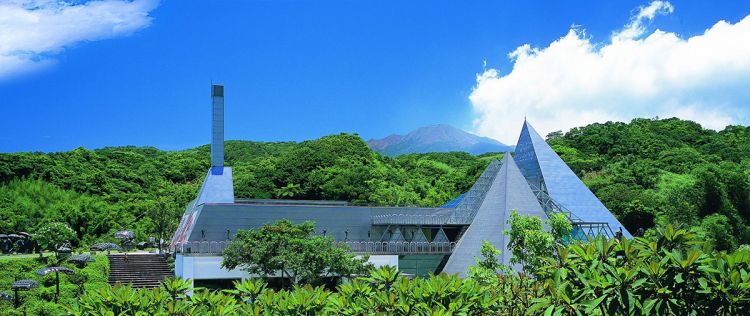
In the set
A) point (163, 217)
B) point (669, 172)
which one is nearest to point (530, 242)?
point (163, 217)

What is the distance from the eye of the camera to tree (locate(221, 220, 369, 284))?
22.3 metres

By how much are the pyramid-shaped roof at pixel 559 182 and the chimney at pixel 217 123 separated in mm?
14317

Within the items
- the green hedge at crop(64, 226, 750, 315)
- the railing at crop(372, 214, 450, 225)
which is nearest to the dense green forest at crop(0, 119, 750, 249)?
the railing at crop(372, 214, 450, 225)

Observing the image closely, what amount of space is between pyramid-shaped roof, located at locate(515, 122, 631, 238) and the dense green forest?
281 inches

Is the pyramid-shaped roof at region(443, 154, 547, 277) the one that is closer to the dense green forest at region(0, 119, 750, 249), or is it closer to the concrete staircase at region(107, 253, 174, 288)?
the dense green forest at region(0, 119, 750, 249)

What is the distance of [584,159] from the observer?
52094 mm

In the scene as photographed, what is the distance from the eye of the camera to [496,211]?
26422 millimetres

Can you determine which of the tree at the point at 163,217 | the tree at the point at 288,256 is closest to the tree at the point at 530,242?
the tree at the point at 288,256

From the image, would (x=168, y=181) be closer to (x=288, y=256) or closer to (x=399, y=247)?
(x=399, y=247)

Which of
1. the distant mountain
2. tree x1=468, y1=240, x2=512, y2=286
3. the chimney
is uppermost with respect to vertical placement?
the distant mountain

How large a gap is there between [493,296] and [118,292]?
629 centimetres

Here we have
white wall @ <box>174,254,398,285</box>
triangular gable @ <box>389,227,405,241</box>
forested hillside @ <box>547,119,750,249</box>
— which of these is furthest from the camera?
forested hillside @ <box>547,119,750,249</box>

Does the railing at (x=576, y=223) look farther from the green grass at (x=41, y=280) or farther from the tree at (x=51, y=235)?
the tree at (x=51, y=235)

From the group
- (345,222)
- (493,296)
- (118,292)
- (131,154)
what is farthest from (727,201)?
(131,154)
